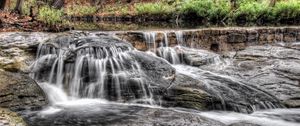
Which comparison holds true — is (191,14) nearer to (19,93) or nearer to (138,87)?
(138,87)

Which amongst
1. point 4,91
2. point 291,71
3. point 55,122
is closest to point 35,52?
point 4,91

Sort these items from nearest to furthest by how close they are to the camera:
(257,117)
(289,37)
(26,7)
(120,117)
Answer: (120,117), (257,117), (289,37), (26,7)

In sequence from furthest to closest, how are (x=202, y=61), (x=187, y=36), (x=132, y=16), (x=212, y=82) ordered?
(x=132, y=16)
(x=187, y=36)
(x=202, y=61)
(x=212, y=82)

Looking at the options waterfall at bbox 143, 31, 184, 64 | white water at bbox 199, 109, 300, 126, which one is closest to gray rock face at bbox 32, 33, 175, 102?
white water at bbox 199, 109, 300, 126

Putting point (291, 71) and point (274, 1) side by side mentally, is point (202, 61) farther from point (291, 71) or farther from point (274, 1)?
point (274, 1)

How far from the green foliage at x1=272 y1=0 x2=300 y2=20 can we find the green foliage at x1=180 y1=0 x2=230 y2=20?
2542 millimetres

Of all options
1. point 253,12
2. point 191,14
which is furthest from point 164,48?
point 191,14

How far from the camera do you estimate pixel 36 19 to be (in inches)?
525

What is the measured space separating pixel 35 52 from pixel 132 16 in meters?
13.1

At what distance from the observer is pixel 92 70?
897 centimetres

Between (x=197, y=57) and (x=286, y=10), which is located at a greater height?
(x=286, y=10)

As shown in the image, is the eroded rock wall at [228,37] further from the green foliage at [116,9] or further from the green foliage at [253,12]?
the green foliage at [116,9]

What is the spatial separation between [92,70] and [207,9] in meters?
12.5

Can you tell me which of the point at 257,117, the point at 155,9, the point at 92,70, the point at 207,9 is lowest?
the point at 257,117
